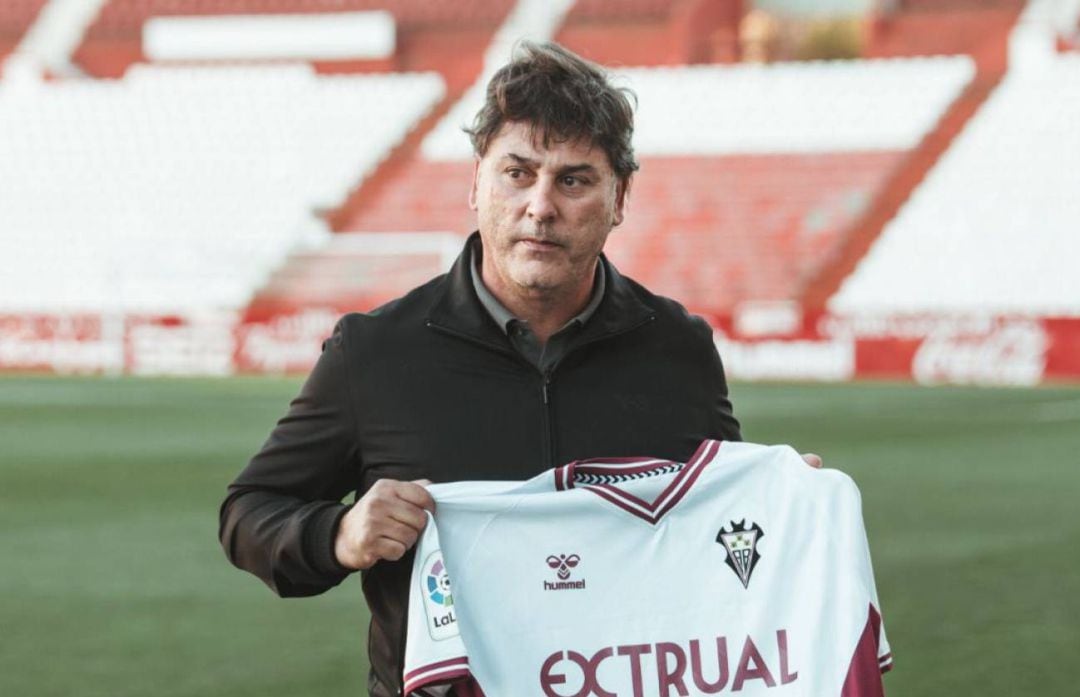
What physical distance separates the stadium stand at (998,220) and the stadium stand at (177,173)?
7592 mm

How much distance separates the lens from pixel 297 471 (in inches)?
103

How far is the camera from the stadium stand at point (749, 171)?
2298 cm

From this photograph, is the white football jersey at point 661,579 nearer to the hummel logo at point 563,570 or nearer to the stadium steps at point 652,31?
the hummel logo at point 563,570

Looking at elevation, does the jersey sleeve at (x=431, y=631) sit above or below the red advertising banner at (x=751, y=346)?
above

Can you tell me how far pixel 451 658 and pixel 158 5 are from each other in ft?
87.9

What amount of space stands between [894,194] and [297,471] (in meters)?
21.1

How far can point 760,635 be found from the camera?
96.3 inches

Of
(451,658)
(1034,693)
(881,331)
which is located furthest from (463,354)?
(881,331)

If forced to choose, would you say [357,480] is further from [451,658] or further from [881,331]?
[881,331]

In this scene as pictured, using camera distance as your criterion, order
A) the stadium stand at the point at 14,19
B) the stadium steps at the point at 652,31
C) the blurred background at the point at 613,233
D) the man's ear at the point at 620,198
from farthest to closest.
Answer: the stadium stand at the point at 14,19, the stadium steps at the point at 652,31, the blurred background at the point at 613,233, the man's ear at the point at 620,198

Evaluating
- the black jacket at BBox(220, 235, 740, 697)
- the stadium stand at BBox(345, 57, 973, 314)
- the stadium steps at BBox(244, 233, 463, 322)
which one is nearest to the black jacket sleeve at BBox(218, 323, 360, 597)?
the black jacket at BBox(220, 235, 740, 697)

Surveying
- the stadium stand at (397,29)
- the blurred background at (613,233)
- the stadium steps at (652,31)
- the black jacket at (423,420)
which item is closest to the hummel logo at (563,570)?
the black jacket at (423,420)

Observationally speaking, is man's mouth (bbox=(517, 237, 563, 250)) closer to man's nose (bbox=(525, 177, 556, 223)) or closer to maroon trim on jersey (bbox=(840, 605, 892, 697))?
man's nose (bbox=(525, 177, 556, 223))

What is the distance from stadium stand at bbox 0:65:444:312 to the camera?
977 inches
